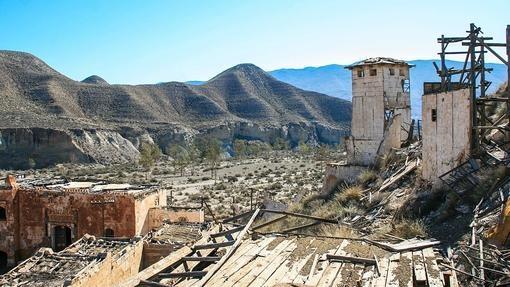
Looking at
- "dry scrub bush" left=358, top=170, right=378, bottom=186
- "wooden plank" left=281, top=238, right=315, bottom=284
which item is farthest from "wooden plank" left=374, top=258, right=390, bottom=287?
"dry scrub bush" left=358, top=170, right=378, bottom=186

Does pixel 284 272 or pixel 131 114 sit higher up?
pixel 131 114

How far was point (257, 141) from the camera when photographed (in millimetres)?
92688

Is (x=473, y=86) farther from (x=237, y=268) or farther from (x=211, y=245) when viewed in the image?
(x=237, y=268)

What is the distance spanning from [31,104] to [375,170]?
238ft

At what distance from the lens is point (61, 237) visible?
885 inches

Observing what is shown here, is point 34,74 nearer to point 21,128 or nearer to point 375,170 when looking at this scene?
point 21,128

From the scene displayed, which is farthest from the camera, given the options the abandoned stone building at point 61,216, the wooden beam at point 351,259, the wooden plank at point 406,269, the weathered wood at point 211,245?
the abandoned stone building at point 61,216

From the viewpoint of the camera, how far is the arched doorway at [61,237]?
878 inches

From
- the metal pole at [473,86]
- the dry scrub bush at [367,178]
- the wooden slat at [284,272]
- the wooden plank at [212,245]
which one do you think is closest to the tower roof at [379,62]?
the dry scrub bush at [367,178]

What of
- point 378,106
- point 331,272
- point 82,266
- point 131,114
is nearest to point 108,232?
point 82,266

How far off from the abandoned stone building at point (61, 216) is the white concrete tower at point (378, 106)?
9.84 m

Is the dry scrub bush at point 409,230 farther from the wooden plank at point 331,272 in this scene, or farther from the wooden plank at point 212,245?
the wooden plank at point 212,245

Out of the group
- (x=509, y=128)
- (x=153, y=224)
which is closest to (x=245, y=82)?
(x=153, y=224)

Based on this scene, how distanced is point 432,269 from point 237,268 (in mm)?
2427
